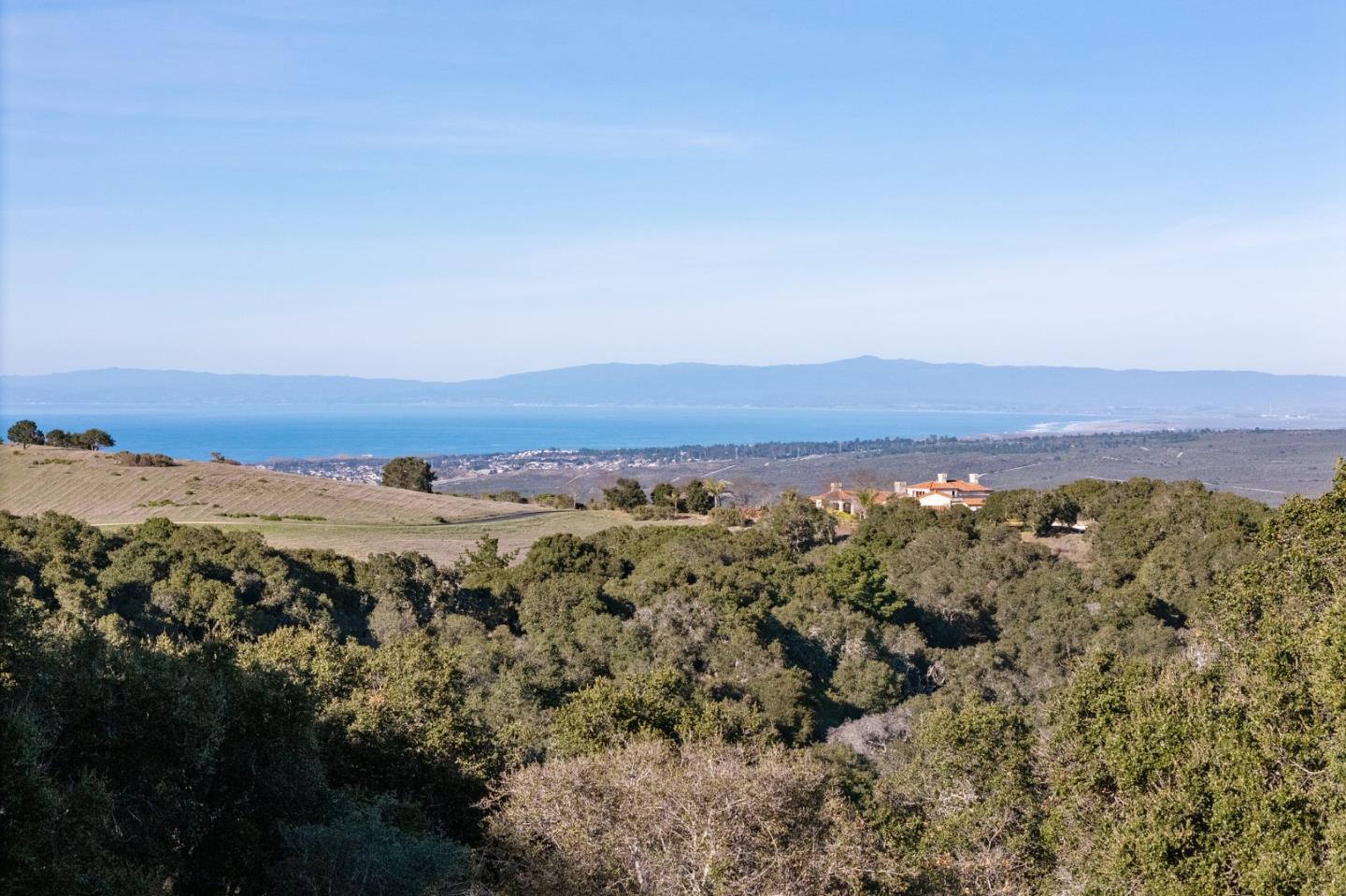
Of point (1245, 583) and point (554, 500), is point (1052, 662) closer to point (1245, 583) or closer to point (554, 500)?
point (1245, 583)

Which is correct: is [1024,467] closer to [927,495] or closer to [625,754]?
[927,495]

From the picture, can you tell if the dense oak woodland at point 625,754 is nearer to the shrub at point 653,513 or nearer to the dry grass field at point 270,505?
the dry grass field at point 270,505

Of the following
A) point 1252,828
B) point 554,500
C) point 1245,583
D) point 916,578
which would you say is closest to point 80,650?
point 1252,828

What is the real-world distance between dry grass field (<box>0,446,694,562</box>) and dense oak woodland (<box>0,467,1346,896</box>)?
1781 centimetres

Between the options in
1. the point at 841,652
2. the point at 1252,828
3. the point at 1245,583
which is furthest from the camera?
the point at 841,652

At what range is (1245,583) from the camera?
48.4 feet

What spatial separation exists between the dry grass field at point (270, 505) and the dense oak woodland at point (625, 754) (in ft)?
58.4

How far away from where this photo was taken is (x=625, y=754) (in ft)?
37.3

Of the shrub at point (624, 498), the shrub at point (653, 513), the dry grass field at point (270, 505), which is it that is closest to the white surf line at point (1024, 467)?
the shrub at point (624, 498)

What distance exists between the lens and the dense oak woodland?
940 centimetres

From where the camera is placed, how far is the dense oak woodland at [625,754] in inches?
370

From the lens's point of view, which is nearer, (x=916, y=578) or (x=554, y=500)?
(x=916, y=578)

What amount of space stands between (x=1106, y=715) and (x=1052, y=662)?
18457 millimetres

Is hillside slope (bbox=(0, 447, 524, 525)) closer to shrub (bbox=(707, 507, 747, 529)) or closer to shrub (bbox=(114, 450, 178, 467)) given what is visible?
shrub (bbox=(114, 450, 178, 467))
